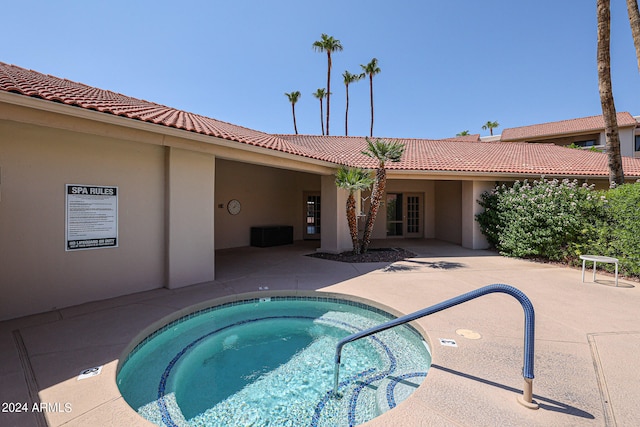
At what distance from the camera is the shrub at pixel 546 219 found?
9383 mm

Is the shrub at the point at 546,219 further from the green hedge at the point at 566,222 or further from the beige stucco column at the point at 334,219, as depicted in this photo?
the beige stucco column at the point at 334,219

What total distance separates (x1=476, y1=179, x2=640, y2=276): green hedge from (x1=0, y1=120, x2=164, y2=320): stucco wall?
12441mm

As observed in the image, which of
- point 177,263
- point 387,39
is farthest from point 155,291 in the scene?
point 387,39

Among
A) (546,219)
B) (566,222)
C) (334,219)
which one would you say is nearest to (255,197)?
(334,219)

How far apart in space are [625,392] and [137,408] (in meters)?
5.37

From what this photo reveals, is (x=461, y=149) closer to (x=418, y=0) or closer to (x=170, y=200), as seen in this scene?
(x=418, y=0)

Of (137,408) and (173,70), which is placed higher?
(173,70)

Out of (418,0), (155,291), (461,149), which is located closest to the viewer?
(155,291)

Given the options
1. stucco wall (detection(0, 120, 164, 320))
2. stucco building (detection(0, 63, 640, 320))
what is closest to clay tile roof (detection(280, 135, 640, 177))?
stucco building (detection(0, 63, 640, 320))

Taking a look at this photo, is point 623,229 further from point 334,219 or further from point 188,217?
point 188,217

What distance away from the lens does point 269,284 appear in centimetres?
721

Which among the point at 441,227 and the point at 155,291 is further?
the point at 441,227

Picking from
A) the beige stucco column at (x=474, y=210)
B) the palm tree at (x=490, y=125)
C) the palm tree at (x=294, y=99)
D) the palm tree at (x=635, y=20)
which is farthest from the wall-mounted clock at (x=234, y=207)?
the palm tree at (x=490, y=125)

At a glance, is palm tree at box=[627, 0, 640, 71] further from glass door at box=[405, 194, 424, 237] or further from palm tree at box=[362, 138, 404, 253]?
glass door at box=[405, 194, 424, 237]
